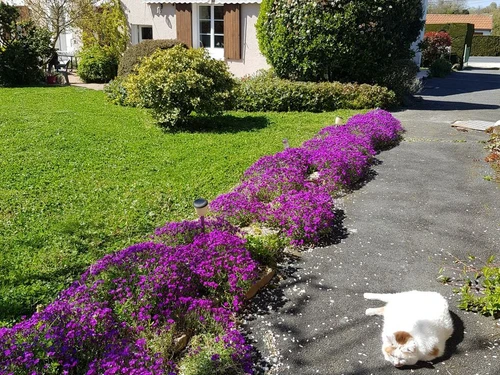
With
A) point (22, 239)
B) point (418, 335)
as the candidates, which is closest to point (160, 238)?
point (22, 239)

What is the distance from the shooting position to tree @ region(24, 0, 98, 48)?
19.5 m

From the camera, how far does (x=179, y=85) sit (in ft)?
31.7

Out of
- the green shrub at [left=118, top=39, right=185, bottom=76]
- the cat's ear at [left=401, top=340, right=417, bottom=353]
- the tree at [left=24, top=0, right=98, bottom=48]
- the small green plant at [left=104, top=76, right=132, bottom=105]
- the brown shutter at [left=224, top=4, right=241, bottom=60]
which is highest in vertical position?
the tree at [left=24, top=0, right=98, bottom=48]

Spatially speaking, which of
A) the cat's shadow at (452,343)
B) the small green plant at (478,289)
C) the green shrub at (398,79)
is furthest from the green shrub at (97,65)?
the cat's shadow at (452,343)

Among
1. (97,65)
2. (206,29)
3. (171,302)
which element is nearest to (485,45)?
(206,29)

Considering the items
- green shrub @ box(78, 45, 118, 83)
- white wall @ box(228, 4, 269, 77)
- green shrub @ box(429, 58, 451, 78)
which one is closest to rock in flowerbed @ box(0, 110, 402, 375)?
white wall @ box(228, 4, 269, 77)

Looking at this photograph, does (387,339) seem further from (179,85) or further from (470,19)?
(470,19)

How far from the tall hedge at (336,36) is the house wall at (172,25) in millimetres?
2647

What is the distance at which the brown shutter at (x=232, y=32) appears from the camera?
16.5 meters

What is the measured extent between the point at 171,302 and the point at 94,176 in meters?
4.03

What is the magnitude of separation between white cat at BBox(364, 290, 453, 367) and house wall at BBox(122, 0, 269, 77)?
1447 centimetres

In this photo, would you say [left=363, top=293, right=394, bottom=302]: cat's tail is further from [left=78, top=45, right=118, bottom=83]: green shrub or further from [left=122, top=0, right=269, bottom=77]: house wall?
[left=78, top=45, right=118, bottom=83]: green shrub

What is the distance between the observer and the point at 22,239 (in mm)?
4758

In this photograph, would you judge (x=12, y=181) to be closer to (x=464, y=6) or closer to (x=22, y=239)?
(x=22, y=239)
